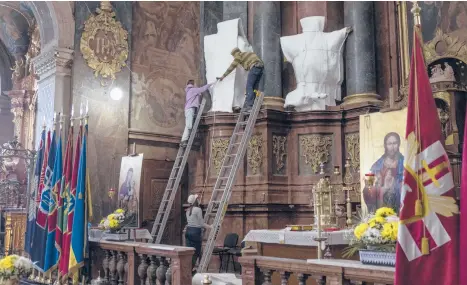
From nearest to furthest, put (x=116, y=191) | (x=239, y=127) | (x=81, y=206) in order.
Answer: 1. (x=81, y=206)
2. (x=239, y=127)
3. (x=116, y=191)

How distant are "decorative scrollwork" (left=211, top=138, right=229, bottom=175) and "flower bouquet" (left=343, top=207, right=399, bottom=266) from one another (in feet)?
20.2

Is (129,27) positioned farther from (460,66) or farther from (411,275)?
(411,275)

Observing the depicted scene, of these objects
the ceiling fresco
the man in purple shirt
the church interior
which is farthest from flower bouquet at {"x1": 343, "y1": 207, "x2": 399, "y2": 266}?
the ceiling fresco

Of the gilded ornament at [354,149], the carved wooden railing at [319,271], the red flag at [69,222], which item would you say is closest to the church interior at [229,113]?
the gilded ornament at [354,149]

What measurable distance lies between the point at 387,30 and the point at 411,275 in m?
8.39

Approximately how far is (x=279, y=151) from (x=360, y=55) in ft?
8.16

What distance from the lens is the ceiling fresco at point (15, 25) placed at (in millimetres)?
15289

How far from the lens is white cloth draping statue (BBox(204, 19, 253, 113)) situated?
11.1m

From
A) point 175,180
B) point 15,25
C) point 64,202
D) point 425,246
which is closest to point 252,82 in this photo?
point 175,180

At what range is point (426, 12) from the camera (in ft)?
34.3

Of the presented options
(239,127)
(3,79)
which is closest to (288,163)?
(239,127)

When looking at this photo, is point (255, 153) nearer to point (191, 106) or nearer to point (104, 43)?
point (191, 106)

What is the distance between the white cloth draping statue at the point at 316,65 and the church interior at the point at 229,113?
24 millimetres

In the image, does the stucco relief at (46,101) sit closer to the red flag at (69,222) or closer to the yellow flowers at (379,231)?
the red flag at (69,222)
